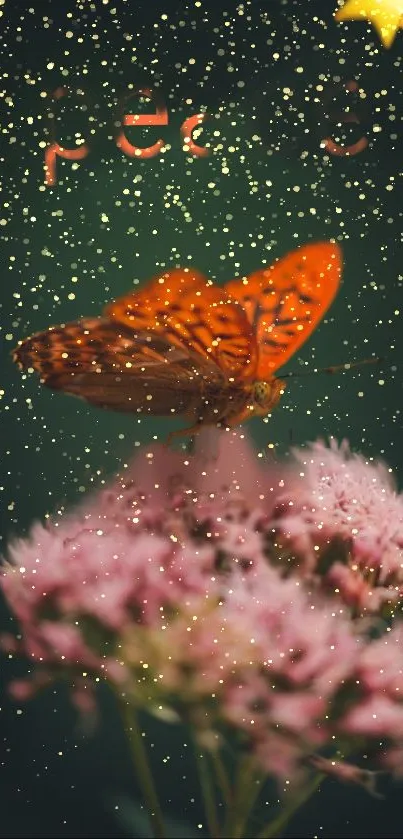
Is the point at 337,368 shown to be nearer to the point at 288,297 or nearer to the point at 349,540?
the point at 288,297

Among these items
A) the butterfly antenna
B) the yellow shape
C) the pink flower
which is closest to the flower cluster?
the pink flower

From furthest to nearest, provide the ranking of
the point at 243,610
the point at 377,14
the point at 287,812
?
1. the point at 377,14
2. the point at 287,812
3. the point at 243,610

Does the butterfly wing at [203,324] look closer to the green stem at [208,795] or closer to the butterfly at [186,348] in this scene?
the butterfly at [186,348]

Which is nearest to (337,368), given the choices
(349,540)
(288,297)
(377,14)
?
(288,297)

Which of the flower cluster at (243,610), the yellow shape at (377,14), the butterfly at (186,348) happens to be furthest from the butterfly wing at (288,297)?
the yellow shape at (377,14)

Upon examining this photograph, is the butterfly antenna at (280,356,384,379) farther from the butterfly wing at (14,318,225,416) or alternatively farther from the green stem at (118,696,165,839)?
the green stem at (118,696,165,839)

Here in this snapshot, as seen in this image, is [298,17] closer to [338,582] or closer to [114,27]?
[114,27]

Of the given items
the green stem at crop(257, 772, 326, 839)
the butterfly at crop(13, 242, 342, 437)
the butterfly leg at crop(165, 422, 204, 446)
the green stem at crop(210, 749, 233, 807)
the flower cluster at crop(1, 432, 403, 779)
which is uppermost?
the butterfly at crop(13, 242, 342, 437)
